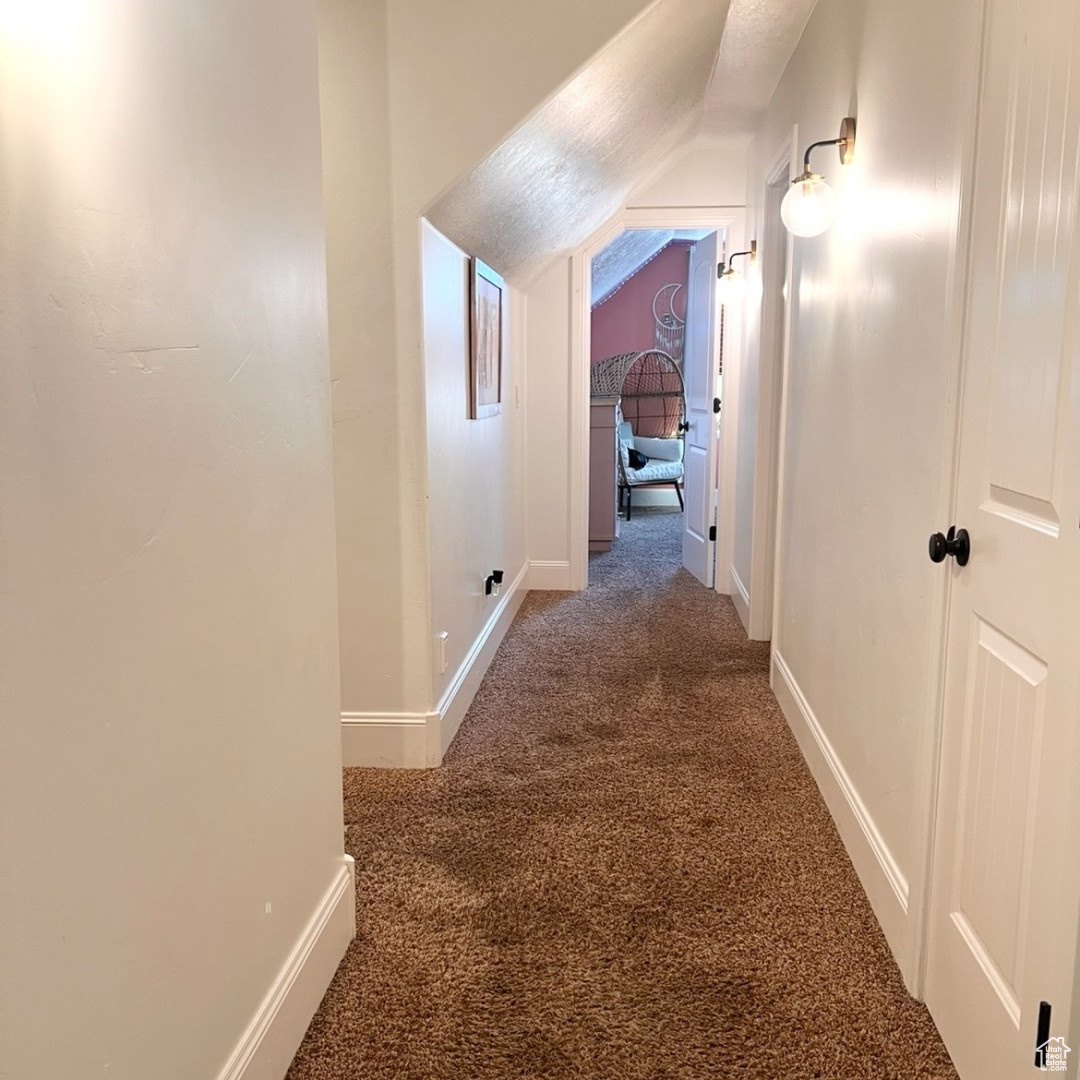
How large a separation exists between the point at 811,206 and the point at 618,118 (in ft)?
3.33

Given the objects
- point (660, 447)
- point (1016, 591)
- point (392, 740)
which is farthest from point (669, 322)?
point (1016, 591)

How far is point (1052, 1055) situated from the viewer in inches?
44.4

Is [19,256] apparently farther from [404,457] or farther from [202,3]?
[404,457]

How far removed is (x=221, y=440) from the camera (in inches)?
48.8

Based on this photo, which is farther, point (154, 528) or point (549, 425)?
point (549, 425)

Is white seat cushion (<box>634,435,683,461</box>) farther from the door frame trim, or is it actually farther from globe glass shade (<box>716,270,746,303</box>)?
globe glass shade (<box>716,270,746,303</box>)

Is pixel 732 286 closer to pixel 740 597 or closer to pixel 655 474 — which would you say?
pixel 740 597

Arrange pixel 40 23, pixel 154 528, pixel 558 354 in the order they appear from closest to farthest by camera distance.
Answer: pixel 40 23
pixel 154 528
pixel 558 354

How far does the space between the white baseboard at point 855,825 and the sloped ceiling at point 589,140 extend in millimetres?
1831

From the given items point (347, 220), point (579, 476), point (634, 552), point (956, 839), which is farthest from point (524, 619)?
point (956, 839)

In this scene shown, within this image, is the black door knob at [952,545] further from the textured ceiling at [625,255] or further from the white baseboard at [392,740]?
the textured ceiling at [625,255]

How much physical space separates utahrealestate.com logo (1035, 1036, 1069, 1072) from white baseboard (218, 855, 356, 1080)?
3.53 ft

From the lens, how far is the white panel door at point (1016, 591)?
1121 mm

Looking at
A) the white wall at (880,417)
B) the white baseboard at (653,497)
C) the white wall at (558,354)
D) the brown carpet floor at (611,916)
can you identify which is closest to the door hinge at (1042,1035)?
the brown carpet floor at (611,916)
